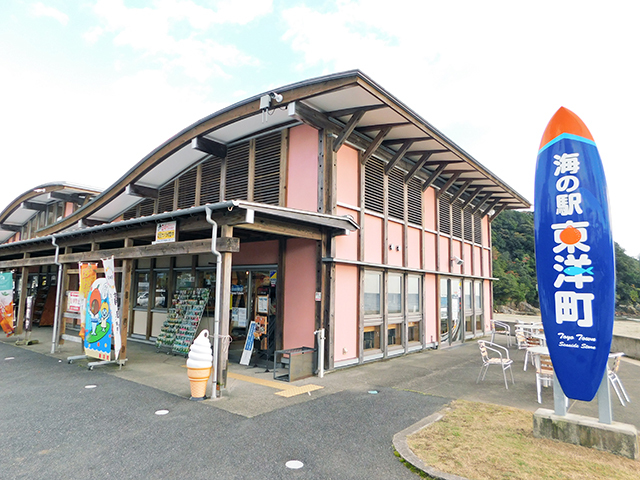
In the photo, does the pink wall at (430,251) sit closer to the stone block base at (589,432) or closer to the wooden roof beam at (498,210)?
the wooden roof beam at (498,210)

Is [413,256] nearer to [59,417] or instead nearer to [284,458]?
[284,458]

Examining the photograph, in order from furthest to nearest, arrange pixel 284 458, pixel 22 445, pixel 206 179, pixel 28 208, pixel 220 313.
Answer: pixel 28 208, pixel 206 179, pixel 220 313, pixel 22 445, pixel 284 458

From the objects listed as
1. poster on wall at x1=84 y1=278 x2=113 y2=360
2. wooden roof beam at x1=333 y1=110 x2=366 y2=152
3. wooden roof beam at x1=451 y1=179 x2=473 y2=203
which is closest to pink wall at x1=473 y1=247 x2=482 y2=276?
wooden roof beam at x1=451 y1=179 x2=473 y2=203

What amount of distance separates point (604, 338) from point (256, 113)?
7.28m

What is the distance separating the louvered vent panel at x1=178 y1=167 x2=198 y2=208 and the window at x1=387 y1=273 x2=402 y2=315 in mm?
5989

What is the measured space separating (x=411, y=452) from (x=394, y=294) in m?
6.12

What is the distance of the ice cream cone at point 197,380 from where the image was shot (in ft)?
19.2

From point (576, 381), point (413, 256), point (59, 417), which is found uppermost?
point (413, 256)

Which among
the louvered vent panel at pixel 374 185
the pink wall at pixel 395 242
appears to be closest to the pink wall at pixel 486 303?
the pink wall at pixel 395 242

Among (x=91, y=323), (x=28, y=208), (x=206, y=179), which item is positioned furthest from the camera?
(x=28, y=208)

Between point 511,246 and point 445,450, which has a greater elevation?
point 511,246

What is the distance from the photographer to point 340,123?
8.63 meters

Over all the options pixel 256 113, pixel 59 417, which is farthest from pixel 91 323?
pixel 256 113

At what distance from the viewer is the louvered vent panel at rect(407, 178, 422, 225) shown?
1112 cm
